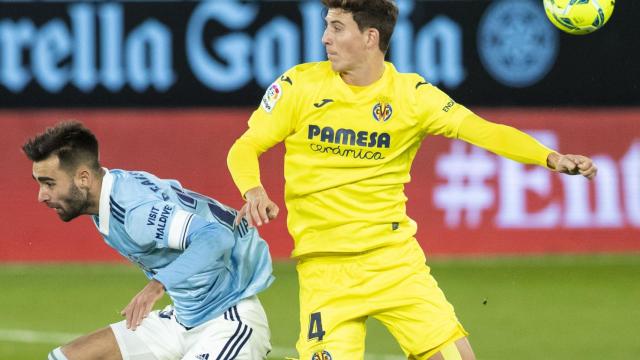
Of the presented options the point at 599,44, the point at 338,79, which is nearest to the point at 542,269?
the point at 599,44

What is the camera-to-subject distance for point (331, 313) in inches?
→ 280

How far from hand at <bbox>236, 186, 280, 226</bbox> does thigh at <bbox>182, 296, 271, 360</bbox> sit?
49cm

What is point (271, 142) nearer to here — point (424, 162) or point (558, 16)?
point (558, 16)

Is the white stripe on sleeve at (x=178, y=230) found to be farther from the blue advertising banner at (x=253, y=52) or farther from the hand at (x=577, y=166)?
the blue advertising banner at (x=253, y=52)

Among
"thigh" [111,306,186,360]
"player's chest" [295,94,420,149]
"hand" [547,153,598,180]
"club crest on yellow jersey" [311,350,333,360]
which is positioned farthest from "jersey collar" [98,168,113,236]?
"hand" [547,153,598,180]

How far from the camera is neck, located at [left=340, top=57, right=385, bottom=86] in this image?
727 cm

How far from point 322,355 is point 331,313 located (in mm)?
198

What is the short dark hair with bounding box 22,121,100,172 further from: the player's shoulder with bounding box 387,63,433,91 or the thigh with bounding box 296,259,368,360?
the player's shoulder with bounding box 387,63,433,91

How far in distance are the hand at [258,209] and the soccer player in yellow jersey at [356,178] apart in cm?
31

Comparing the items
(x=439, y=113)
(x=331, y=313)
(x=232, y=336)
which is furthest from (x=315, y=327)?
(x=439, y=113)

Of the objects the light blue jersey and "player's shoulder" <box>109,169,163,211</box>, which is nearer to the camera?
the light blue jersey

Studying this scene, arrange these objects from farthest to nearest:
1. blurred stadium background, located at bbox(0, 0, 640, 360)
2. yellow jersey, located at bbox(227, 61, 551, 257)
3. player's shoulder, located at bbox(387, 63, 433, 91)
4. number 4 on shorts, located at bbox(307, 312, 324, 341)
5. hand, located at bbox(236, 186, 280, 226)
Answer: blurred stadium background, located at bbox(0, 0, 640, 360) < player's shoulder, located at bbox(387, 63, 433, 91) < yellow jersey, located at bbox(227, 61, 551, 257) < number 4 on shorts, located at bbox(307, 312, 324, 341) < hand, located at bbox(236, 186, 280, 226)

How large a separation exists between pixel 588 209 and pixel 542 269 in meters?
0.70

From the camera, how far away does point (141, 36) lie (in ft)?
51.0
